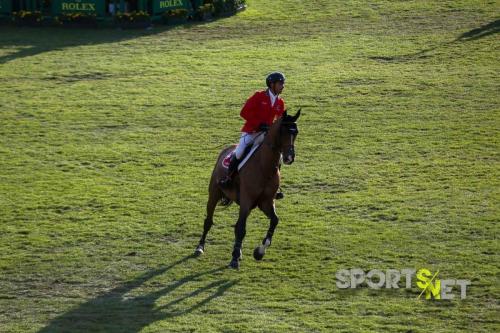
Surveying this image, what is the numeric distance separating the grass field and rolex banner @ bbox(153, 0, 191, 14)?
100 centimetres

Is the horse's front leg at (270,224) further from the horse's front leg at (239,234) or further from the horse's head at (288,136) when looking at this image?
the horse's head at (288,136)

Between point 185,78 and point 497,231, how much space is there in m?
15.9

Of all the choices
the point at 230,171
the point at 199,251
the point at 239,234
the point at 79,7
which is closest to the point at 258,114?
the point at 230,171

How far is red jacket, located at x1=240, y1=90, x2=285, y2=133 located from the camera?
1867 centimetres

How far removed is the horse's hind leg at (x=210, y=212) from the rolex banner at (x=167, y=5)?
21.1 m

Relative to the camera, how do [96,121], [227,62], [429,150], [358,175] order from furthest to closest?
1. [227,62]
2. [96,121]
3. [429,150]
4. [358,175]

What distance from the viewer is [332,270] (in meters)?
19.0

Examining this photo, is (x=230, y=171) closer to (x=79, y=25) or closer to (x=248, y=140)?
(x=248, y=140)

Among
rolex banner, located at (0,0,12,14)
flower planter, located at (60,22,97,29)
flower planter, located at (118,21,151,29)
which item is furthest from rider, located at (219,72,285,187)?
rolex banner, located at (0,0,12,14)

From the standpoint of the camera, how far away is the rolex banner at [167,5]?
39.8 m

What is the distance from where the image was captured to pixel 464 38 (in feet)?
124

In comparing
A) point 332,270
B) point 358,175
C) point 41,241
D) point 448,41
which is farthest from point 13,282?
point 448,41

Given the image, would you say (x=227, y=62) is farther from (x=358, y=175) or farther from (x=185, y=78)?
(x=358, y=175)

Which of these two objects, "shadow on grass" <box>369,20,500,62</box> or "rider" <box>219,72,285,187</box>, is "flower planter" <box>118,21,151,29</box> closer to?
"shadow on grass" <box>369,20,500,62</box>
